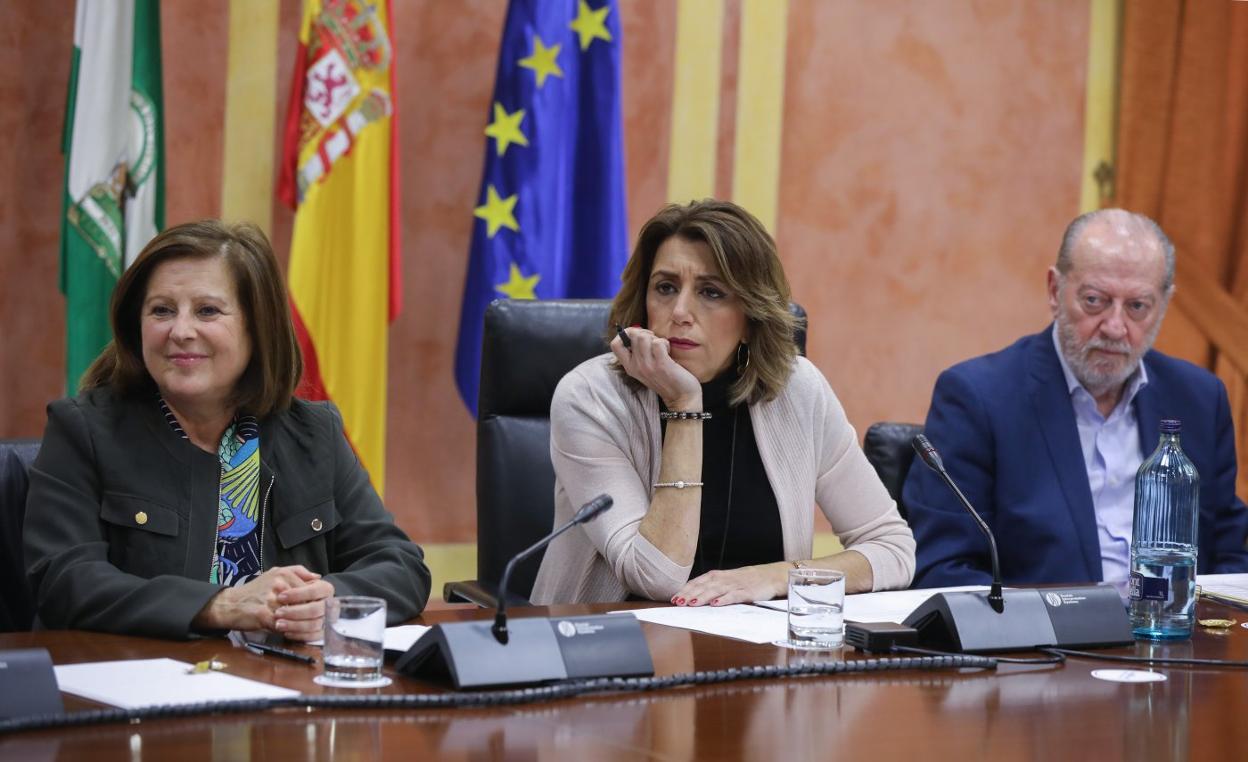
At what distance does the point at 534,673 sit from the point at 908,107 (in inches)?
156

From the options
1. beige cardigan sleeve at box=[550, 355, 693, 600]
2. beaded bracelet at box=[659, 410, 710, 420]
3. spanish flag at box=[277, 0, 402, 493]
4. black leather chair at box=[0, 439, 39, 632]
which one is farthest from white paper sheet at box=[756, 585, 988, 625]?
spanish flag at box=[277, 0, 402, 493]

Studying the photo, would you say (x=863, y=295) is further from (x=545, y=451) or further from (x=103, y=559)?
(x=103, y=559)

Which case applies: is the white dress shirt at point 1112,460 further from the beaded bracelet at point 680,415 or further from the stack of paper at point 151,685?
the stack of paper at point 151,685

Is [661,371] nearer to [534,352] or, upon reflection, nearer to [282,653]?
[534,352]

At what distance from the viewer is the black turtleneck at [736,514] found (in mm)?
2562

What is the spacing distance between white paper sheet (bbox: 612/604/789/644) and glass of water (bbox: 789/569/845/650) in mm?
53

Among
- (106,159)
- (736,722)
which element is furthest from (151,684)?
(106,159)

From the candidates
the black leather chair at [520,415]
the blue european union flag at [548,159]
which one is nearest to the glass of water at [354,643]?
the black leather chair at [520,415]

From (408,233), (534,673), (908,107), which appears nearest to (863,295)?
(908,107)

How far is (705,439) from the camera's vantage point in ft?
8.54

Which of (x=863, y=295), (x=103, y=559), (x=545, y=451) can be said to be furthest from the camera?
(x=863, y=295)

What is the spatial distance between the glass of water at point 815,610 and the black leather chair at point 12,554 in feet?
3.75

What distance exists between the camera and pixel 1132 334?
304 cm

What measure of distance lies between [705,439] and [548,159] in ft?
Answer: 5.46
